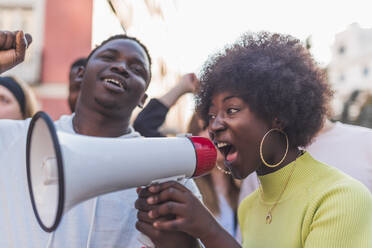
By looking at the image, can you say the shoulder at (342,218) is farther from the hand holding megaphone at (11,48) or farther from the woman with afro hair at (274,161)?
the hand holding megaphone at (11,48)

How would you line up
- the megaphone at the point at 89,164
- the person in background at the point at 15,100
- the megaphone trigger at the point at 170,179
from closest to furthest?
the megaphone at the point at 89,164, the megaphone trigger at the point at 170,179, the person in background at the point at 15,100

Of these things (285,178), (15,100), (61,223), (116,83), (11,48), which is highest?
(11,48)

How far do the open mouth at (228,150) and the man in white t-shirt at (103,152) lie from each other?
0.70 feet

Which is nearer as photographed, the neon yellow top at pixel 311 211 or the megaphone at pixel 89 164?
the megaphone at pixel 89 164

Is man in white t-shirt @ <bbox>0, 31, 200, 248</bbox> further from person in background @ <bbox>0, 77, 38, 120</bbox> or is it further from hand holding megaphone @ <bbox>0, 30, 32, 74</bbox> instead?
person in background @ <bbox>0, 77, 38, 120</bbox>

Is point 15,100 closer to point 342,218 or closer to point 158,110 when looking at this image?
point 158,110

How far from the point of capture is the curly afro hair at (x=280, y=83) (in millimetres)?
1423

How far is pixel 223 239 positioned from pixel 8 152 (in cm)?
94

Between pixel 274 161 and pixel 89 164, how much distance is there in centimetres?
73

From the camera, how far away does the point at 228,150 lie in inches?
55.8

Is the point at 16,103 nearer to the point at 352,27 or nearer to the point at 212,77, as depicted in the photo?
the point at 212,77

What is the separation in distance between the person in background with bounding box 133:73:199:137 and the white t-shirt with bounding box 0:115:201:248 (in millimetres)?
1016

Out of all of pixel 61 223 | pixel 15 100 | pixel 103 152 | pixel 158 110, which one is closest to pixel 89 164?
pixel 103 152

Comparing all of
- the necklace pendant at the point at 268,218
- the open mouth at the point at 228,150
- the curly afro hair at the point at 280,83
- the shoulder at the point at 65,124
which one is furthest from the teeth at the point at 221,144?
the shoulder at the point at 65,124
